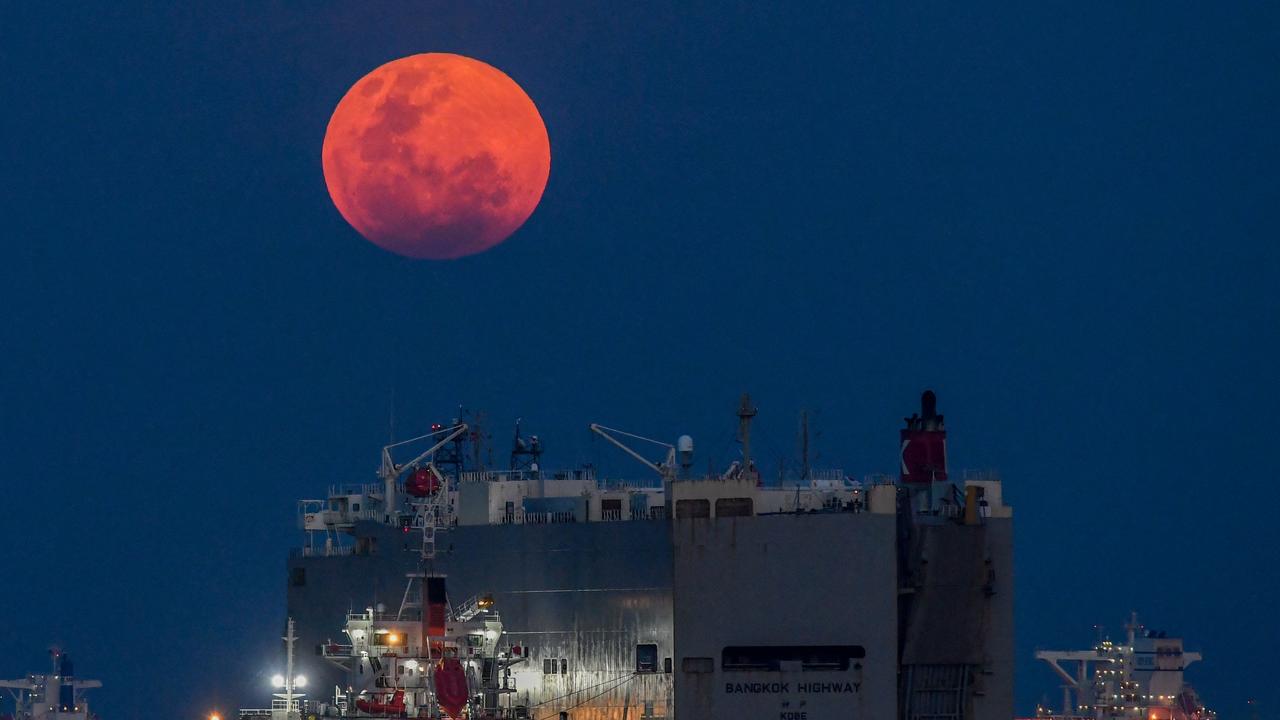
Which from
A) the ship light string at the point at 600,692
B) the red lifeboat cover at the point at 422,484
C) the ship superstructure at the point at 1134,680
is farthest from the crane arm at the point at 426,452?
the ship superstructure at the point at 1134,680

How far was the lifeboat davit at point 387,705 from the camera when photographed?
60.0m

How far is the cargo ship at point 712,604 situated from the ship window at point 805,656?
0.14 feet

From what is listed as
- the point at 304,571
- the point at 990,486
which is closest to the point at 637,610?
the point at 990,486

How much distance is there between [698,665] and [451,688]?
270 inches

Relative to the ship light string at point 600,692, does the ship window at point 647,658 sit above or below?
→ above

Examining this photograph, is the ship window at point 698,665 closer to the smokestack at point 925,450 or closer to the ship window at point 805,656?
the ship window at point 805,656

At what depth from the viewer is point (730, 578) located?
5819 cm

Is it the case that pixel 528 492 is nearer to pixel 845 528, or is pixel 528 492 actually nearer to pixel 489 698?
pixel 489 698

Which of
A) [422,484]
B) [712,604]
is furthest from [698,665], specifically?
[422,484]

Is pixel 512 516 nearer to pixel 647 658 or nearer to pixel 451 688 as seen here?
pixel 647 658

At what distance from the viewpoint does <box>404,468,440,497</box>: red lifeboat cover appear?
77.6 meters

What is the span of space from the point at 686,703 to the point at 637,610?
4.69 m

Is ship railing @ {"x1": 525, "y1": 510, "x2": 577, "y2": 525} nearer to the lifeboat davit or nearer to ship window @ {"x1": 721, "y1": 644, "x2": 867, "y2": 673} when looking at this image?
the lifeboat davit

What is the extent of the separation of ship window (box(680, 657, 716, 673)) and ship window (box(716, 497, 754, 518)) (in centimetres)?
397
